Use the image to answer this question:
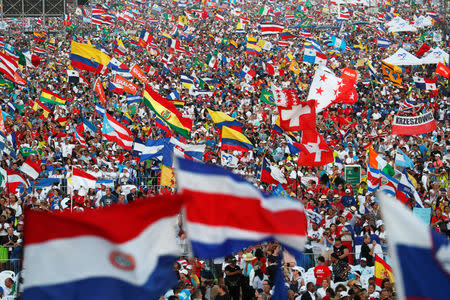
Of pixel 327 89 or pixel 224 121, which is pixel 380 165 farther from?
pixel 327 89

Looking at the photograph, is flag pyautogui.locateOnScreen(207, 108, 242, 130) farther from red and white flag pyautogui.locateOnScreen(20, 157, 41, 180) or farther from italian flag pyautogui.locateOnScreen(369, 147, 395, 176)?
red and white flag pyautogui.locateOnScreen(20, 157, 41, 180)

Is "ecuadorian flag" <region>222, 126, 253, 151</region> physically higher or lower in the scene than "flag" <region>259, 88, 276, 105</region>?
lower

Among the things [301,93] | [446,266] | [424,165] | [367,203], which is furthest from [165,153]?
[301,93]

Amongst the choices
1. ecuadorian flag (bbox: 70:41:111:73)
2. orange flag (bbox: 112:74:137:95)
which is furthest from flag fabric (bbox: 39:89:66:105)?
orange flag (bbox: 112:74:137:95)

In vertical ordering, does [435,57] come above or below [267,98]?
above

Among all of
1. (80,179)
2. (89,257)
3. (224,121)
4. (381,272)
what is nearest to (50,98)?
(80,179)

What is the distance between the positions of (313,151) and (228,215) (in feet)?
29.6

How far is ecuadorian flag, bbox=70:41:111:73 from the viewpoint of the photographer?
2425 centimetres

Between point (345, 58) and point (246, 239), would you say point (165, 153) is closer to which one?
point (246, 239)

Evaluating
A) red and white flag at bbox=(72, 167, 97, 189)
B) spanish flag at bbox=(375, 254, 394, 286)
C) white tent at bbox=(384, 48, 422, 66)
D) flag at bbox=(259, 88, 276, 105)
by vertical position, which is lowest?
spanish flag at bbox=(375, 254, 394, 286)

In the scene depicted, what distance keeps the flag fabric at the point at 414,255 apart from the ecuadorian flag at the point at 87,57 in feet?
67.0

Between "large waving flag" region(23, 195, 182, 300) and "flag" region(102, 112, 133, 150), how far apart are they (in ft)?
42.0

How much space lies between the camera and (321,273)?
36.0 ft

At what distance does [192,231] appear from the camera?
5688mm
